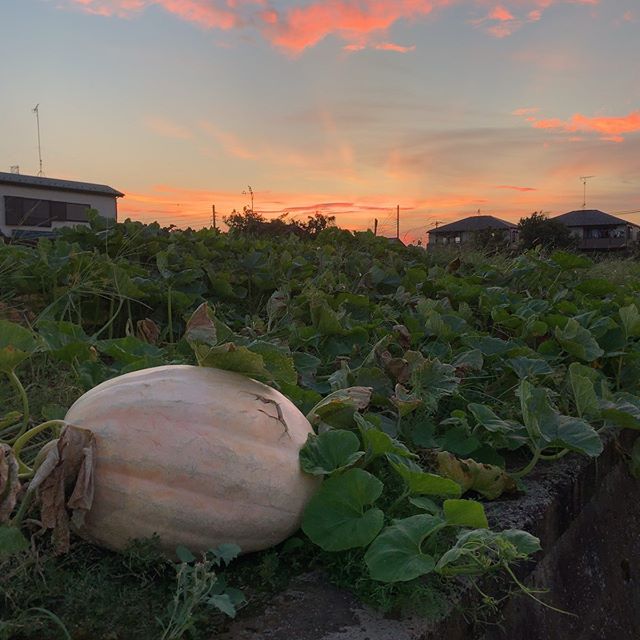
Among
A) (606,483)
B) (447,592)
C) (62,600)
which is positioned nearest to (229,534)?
(62,600)

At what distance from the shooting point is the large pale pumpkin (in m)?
1.35

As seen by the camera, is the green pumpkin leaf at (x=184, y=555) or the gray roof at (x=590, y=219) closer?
the green pumpkin leaf at (x=184, y=555)

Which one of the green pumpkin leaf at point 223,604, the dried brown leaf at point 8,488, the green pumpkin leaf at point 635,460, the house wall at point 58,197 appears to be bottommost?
the green pumpkin leaf at point 635,460

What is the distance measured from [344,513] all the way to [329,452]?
137mm

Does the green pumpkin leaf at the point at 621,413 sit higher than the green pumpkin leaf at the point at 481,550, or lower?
higher

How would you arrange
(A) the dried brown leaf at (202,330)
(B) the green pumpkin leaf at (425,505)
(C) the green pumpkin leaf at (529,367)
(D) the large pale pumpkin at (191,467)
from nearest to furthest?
(D) the large pale pumpkin at (191,467) < (B) the green pumpkin leaf at (425,505) < (A) the dried brown leaf at (202,330) < (C) the green pumpkin leaf at (529,367)

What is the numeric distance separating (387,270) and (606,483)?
8.04 feet

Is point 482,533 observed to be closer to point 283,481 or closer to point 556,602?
point 283,481

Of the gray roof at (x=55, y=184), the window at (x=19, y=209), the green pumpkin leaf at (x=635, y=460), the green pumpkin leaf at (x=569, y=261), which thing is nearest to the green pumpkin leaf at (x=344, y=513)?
the green pumpkin leaf at (x=635, y=460)

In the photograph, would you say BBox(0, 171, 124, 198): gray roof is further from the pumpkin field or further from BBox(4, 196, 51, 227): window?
the pumpkin field

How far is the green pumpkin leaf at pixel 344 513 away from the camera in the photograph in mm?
1357

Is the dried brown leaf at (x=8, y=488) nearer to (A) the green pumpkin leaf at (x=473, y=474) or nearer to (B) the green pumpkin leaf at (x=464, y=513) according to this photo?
(B) the green pumpkin leaf at (x=464, y=513)

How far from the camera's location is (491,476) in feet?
5.82

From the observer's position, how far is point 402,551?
1326 mm
